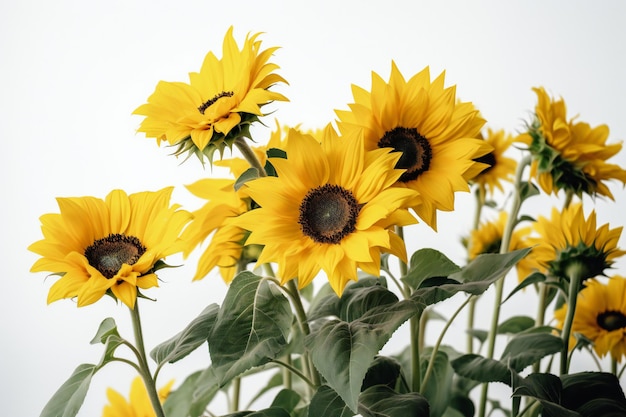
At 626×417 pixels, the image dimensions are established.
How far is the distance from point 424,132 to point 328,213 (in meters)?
0.11

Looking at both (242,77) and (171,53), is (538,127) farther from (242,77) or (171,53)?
(171,53)

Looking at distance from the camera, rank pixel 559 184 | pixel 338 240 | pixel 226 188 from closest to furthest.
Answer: pixel 338 240 → pixel 226 188 → pixel 559 184

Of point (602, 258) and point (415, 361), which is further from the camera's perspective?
point (602, 258)

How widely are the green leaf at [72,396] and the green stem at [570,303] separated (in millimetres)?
426

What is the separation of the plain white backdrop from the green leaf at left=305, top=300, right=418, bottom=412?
983 millimetres

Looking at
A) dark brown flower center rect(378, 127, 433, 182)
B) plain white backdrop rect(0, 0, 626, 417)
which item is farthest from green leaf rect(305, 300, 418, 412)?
plain white backdrop rect(0, 0, 626, 417)

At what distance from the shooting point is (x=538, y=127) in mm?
852

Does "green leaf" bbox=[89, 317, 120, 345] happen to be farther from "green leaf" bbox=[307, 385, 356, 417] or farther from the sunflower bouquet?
"green leaf" bbox=[307, 385, 356, 417]

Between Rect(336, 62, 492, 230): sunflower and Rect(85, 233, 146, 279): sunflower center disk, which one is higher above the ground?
Rect(336, 62, 492, 230): sunflower

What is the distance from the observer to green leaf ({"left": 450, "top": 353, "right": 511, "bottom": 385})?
0.70 m

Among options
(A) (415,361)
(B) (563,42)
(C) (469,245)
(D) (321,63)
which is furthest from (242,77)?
(B) (563,42)

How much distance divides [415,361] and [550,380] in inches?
5.0

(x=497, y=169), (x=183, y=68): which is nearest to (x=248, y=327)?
(x=497, y=169)

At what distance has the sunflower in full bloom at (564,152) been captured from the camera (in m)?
0.83
